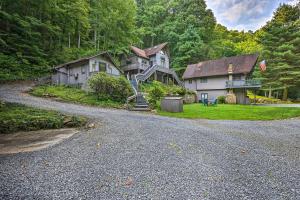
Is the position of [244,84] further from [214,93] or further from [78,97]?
[78,97]

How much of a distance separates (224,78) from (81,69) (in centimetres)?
2035

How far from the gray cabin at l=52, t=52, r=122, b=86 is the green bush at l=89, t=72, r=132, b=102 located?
5.47 m

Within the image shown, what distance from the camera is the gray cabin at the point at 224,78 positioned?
25.5 meters

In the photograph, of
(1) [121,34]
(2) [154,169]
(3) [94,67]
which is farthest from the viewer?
(1) [121,34]

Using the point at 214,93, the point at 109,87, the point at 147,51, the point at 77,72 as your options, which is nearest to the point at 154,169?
the point at 109,87

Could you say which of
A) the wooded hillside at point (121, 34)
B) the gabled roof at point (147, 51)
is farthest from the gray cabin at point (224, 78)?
the gabled roof at point (147, 51)

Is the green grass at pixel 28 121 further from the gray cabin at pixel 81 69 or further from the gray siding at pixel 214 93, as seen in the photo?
the gray siding at pixel 214 93

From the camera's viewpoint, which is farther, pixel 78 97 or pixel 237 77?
pixel 237 77

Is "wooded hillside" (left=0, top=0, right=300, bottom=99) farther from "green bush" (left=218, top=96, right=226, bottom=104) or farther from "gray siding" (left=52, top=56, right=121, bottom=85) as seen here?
"green bush" (left=218, top=96, right=226, bottom=104)

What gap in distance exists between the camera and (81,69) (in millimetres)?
22078

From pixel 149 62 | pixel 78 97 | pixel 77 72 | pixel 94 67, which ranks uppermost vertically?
pixel 149 62

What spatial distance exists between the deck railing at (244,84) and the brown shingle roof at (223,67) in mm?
1552

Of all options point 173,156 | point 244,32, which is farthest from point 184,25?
point 173,156

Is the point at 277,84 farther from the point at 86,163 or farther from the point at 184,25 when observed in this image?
the point at 86,163
